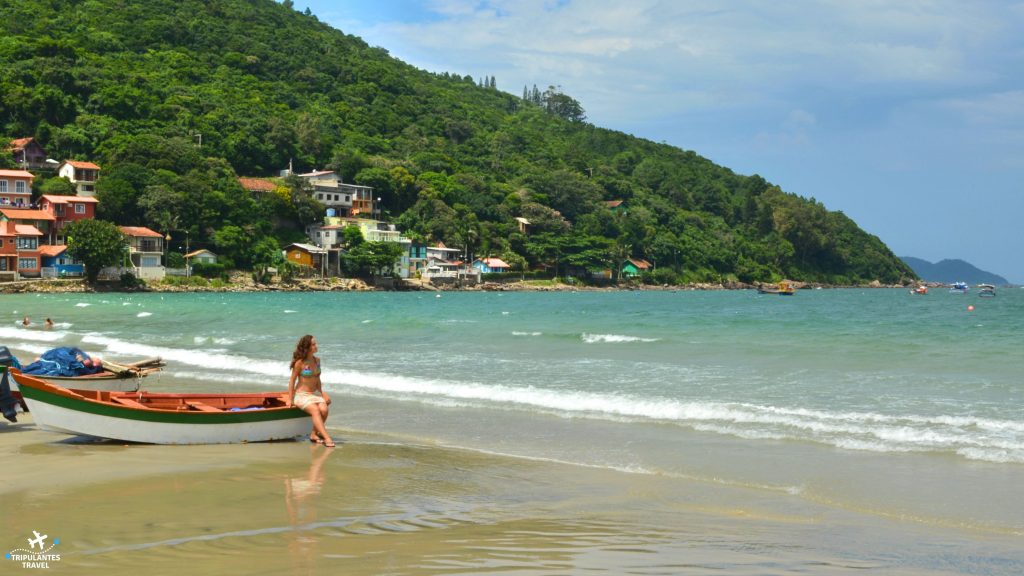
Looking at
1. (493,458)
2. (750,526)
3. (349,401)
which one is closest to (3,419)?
(349,401)

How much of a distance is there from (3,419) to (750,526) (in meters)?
11.4

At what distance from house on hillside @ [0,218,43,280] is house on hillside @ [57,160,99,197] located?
11.0 metres

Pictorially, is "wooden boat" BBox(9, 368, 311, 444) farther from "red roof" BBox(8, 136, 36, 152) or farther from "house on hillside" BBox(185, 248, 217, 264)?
"red roof" BBox(8, 136, 36, 152)

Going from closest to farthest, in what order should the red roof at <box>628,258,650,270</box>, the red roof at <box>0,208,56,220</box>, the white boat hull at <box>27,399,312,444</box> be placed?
the white boat hull at <box>27,399,312,444</box>, the red roof at <box>0,208,56,220</box>, the red roof at <box>628,258,650,270</box>

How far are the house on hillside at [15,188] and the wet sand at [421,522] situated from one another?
290ft

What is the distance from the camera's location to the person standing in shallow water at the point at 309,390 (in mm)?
11672

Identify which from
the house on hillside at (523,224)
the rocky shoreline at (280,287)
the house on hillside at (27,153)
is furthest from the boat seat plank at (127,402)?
the house on hillside at (523,224)

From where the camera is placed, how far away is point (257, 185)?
108312 millimetres

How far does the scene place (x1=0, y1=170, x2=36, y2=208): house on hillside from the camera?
279ft

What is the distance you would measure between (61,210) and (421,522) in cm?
9101

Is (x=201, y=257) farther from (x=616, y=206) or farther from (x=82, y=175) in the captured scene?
(x=616, y=206)

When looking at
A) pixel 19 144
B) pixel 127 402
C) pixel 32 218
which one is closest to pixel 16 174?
pixel 32 218

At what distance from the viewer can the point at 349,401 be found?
16.8 metres

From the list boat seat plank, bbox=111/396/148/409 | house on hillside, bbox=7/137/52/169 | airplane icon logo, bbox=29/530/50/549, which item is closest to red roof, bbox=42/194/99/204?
house on hillside, bbox=7/137/52/169
